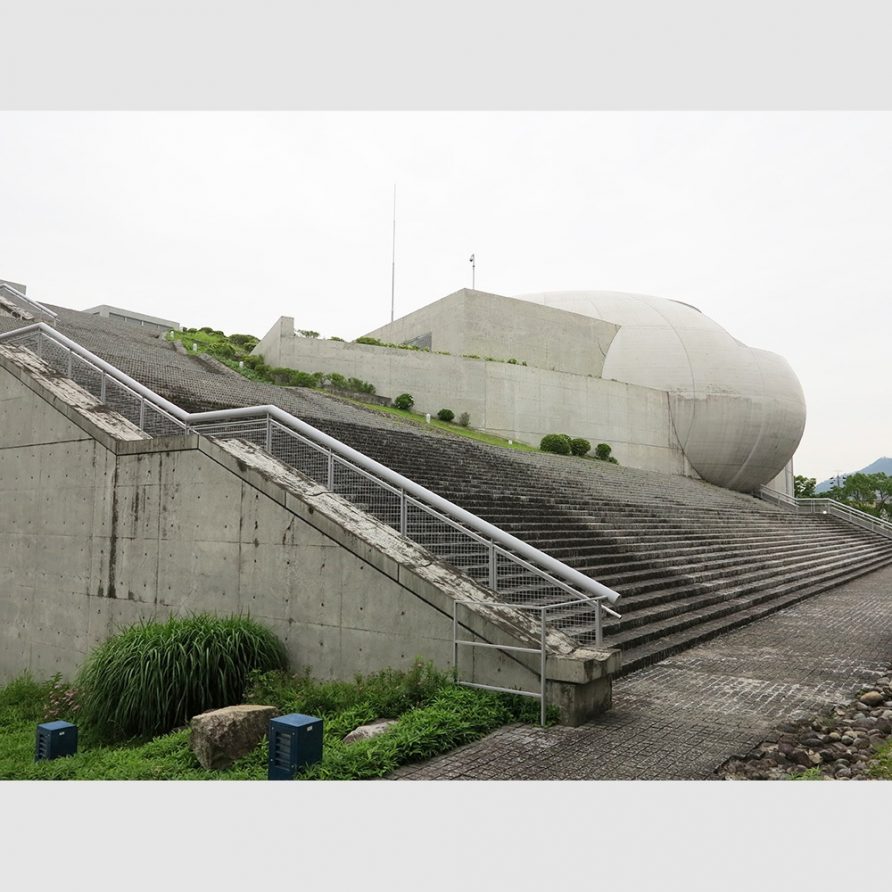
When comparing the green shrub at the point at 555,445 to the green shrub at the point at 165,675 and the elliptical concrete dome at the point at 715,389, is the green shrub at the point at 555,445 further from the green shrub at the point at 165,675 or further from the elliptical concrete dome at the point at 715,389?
the green shrub at the point at 165,675

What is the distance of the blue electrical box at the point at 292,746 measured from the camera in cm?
450

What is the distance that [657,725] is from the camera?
18.0 feet

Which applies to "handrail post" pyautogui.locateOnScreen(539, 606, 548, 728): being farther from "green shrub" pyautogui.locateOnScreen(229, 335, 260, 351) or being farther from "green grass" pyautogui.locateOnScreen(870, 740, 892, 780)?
"green shrub" pyautogui.locateOnScreen(229, 335, 260, 351)

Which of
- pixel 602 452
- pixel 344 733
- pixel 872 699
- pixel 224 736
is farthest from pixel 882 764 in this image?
pixel 602 452

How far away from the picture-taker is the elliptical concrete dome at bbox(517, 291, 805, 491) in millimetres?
36844

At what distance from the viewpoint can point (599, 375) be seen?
1526 inches

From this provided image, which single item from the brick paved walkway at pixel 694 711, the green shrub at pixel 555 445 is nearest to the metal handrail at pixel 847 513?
the green shrub at pixel 555 445

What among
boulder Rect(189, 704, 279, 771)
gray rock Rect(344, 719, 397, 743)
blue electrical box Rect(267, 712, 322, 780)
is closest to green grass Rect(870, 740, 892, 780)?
gray rock Rect(344, 719, 397, 743)

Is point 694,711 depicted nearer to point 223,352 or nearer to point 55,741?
point 55,741

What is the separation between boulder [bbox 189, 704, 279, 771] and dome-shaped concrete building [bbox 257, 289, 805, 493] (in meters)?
22.8

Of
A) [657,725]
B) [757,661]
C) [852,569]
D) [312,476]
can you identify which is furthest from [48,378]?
[852,569]

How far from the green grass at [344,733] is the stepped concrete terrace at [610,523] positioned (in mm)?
1786

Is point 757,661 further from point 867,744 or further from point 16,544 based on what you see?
point 16,544

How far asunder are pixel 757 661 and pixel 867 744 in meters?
2.94
